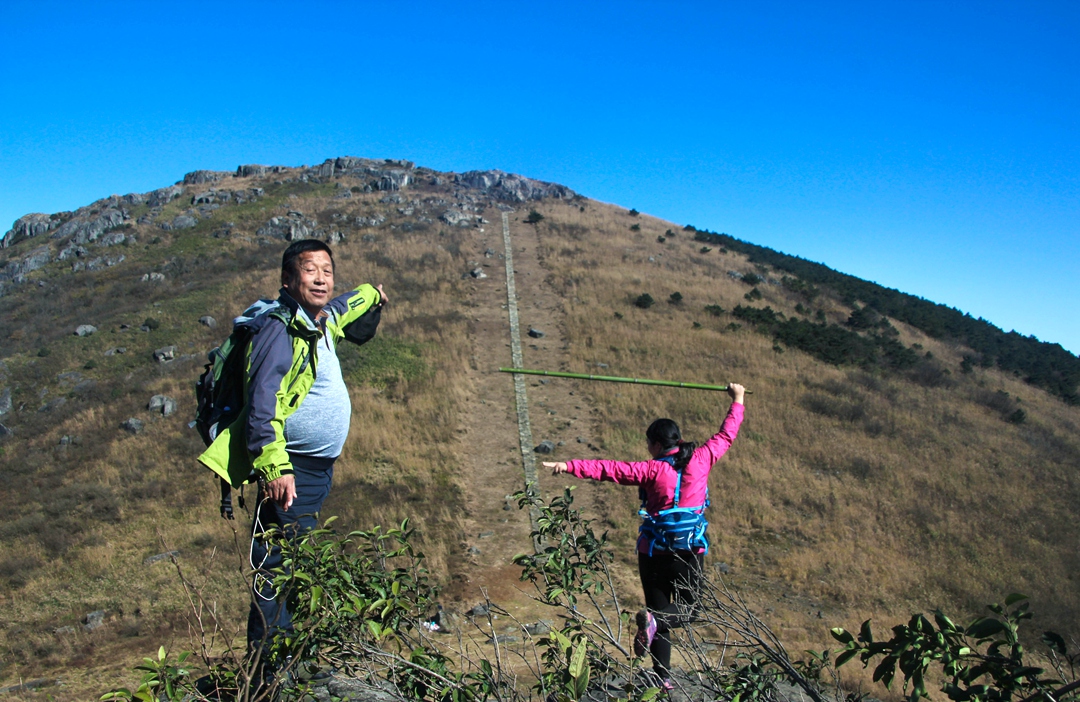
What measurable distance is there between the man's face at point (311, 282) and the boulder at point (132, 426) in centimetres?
1118

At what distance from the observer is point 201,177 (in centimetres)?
4766

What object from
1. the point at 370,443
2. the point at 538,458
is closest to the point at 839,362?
the point at 538,458

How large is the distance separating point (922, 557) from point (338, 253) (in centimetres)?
2380

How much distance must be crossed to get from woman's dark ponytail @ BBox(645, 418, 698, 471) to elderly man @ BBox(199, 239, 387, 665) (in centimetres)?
183

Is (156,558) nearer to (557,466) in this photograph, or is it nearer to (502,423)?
(502,423)

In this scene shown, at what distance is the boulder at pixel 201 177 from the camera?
153 feet

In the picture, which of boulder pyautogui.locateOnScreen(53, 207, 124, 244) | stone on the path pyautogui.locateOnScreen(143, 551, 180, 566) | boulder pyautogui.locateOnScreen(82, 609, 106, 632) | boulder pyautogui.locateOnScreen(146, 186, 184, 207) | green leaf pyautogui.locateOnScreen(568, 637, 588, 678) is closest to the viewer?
green leaf pyautogui.locateOnScreen(568, 637, 588, 678)

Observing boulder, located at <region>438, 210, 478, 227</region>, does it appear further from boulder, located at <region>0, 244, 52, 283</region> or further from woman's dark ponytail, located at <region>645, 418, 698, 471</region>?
woman's dark ponytail, located at <region>645, 418, 698, 471</region>

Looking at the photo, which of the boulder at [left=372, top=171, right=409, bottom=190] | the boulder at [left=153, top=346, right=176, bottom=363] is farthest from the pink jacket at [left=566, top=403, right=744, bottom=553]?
the boulder at [left=372, top=171, right=409, bottom=190]

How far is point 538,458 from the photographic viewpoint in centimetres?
1079

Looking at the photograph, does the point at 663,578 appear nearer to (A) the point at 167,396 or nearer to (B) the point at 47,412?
(A) the point at 167,396

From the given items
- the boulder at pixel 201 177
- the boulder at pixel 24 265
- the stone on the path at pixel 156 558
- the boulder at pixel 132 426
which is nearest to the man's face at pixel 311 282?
the stone on the path at pixel 156 558

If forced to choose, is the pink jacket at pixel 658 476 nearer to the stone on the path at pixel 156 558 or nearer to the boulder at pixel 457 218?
the stone on the path at pixel 156 558

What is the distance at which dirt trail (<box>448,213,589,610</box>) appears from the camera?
770 centimetres
